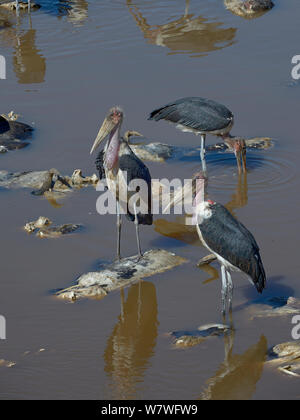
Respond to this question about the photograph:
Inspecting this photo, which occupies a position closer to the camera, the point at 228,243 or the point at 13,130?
the point at 228,243

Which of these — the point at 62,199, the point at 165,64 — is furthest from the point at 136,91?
the point at 62,199

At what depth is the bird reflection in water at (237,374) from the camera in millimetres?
7648

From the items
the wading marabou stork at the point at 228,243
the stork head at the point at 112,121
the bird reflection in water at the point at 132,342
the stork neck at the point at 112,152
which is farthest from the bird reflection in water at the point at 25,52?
the wading marabou stork at the point at 228,243

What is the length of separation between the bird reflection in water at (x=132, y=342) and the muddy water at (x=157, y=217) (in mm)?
17

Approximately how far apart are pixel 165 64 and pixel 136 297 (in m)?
7.26

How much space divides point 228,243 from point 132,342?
4.13 feet

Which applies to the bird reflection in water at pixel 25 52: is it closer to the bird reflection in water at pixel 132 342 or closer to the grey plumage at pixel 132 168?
the grey plumage at pixel 132 168

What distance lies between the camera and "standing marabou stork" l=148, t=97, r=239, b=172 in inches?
469

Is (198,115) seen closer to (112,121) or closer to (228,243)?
(112,121)

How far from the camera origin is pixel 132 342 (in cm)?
855

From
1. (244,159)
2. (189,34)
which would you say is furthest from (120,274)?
(189,34)

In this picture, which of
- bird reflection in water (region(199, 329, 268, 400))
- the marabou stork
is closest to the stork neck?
bird reflection in water (region(199, 329, 268, 400))

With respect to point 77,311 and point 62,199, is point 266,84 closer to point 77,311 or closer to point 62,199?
point 62,199

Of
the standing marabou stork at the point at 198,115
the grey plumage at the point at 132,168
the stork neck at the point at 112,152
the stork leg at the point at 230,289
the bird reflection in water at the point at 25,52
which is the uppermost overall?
the stork neck at the point at 112,152
